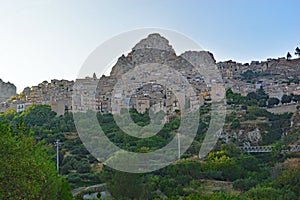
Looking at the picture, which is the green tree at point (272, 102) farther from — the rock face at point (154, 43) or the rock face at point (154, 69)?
the rock face at point (154, 43)

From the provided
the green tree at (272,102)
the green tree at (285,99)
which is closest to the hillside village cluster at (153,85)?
the green tree at (285,99)

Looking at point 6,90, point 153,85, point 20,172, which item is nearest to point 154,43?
point 153,85

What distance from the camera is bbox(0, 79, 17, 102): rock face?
5414 cm

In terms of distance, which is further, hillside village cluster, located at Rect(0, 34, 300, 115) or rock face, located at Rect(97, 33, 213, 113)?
rock face, located at Rect(97, 33, 213, 113)

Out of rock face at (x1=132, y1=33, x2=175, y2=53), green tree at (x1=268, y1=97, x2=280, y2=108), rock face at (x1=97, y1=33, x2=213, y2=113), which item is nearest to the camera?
green tree at (x1=268, y1=97, x2=280, y2=108)

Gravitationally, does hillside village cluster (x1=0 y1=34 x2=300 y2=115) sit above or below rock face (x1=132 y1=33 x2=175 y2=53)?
below

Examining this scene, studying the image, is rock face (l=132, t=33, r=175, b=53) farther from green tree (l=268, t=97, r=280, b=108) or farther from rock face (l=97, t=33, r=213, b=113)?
green tree (l=268, t=97, r=280, b=108)

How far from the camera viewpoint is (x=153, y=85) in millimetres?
38375

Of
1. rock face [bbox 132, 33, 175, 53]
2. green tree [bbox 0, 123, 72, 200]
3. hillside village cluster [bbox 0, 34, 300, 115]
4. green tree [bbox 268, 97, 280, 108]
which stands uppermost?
rock face [bbox 132, 33, 175, 53]

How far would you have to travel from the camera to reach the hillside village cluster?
32219mm

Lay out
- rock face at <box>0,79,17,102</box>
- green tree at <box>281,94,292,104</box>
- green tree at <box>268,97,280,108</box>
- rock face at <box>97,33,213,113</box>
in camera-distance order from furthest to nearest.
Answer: rock face at <box>0,79,17,102</box> → rock face at <box>97,33,213,113</box> → green tree at <box>281,94,292,104</box> → green tree at <box>268,97,280,108</box>

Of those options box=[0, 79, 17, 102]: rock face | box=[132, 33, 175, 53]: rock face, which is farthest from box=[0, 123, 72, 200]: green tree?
box=[0, 79, 17, 102]: rock face

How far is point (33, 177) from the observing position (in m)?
5.96

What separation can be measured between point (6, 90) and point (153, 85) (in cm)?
2556
